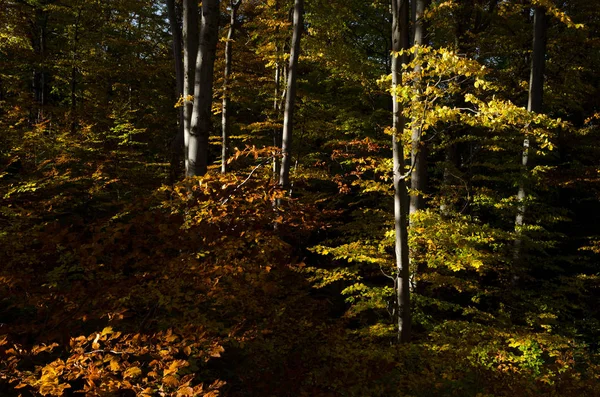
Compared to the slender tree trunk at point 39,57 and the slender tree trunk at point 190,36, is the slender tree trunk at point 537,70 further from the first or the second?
the slender tree trunk at point 39,57

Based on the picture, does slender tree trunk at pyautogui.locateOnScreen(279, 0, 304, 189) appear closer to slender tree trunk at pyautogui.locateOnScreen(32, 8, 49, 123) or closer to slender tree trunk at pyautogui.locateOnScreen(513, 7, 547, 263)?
slender tree trunk at pyautogui.locateOnScreen(513, 7, 547, 263)

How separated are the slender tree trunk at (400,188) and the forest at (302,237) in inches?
1.5

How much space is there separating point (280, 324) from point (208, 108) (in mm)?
3753

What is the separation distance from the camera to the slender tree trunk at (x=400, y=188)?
591 cm

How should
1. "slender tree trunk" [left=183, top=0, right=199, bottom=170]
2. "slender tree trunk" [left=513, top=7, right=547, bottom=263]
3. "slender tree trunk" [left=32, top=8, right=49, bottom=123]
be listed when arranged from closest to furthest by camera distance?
"slender tree trunk" [left=183, top=0, right=199, bottom=170] → "slender tree trunk" [left=513, top=7, right=547, bottom=263] → "slender tree trunk" [left=32, top=8, right=49, bottom=123]

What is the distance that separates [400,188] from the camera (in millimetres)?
6113

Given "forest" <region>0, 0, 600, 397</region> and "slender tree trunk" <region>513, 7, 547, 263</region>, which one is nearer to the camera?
"forest" <region>0, 0, 600, 397</region>

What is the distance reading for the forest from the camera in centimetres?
363

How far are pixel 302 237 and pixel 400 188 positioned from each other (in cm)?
647

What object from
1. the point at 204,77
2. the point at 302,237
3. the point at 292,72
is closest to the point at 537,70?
the point at 292,72

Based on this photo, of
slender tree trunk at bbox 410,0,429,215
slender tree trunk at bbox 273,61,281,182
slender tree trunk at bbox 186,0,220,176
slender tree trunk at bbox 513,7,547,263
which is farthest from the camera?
slender tree trunk at bbox 273,61,281,182

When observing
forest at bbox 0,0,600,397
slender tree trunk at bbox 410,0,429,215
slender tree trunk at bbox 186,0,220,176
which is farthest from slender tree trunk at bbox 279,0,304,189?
slender tree trunk at bbox 186,0,220,176

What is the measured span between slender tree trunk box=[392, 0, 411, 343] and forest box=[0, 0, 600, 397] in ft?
0.13

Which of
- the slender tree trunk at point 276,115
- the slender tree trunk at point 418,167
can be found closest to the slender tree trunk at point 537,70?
the slender tree trunk at point 418,167
